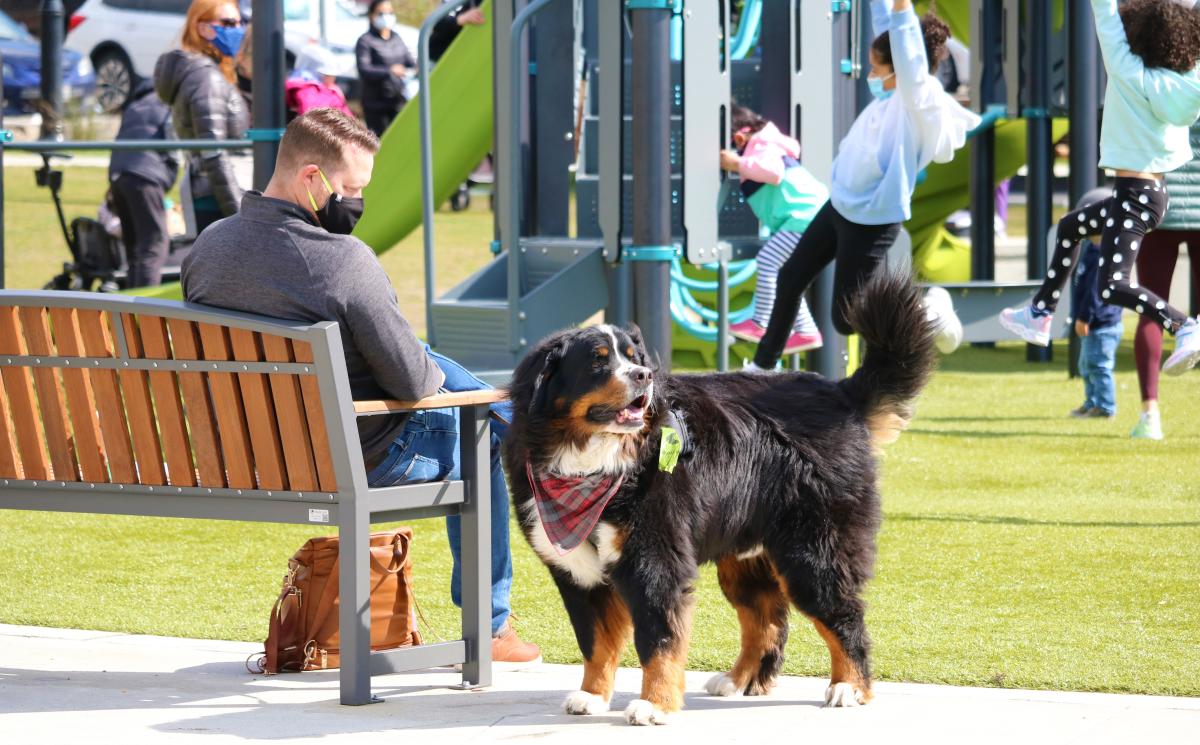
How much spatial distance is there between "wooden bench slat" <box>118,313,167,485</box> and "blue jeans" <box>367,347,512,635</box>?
57 cm

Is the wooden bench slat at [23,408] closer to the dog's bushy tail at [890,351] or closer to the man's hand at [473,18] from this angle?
the dog's bushy tail at [890,351]

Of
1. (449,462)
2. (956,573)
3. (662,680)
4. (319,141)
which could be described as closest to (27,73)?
(956,573)

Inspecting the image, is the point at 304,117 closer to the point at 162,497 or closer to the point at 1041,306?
the point at 162,497

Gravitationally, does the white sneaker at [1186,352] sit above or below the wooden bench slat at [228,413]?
below

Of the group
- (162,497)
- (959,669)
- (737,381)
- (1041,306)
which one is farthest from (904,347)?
(1041,306)

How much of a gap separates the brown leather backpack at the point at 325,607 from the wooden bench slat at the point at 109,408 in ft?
1.80

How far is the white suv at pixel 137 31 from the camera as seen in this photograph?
25266mm

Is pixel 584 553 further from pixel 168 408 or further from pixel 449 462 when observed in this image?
pixel 168 408

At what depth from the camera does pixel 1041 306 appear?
8.10 m

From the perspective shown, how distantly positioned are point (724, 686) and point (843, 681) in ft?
1.17

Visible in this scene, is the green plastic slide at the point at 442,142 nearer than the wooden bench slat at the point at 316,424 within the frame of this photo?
No

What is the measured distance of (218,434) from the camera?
4.46m

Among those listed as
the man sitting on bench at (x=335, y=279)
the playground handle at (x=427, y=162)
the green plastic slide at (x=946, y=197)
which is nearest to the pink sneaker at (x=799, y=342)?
the playground handle at (x=427, y=162)

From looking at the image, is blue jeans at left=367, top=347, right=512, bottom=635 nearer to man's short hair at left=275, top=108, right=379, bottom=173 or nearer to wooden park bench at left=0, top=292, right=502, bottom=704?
wooden park bench at left=0, top=292, right=502, bottom=704
